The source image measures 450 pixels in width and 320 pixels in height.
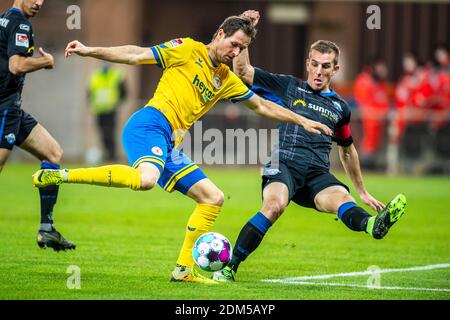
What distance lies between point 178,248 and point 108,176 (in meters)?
3.14

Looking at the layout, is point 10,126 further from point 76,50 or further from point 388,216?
point 388,216

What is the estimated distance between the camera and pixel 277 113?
8008 mm

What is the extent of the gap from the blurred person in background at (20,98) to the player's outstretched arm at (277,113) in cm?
188

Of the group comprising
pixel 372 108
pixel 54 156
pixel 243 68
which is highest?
pixel 243 68

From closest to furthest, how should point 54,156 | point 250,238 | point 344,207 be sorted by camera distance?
1. point 250,238
2. point 344,207
3. point 54,156

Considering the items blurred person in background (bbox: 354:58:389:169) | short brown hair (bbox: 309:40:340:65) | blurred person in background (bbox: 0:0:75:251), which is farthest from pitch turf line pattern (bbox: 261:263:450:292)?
blurred person in background (bbox: 354:58:389:169)

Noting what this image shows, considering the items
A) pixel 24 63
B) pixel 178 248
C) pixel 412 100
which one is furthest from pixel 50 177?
pixel 412 100

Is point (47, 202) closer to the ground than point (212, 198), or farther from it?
closer to the ground

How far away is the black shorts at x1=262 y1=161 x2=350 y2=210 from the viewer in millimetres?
8453

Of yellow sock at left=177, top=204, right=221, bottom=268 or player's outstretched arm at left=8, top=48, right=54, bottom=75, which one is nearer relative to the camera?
yellow sock at left=177, top=204, right=221, bottom=268

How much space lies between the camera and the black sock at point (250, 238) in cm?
805

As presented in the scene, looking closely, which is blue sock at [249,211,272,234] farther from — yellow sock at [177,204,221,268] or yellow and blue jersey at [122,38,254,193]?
yellow and blue jersey at [122,38,254,193]

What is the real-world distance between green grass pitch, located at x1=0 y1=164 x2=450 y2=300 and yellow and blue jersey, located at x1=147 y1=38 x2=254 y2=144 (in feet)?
4.85

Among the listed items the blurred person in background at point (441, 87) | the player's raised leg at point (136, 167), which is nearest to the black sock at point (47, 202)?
the player's raised leg at point (136, 167)
